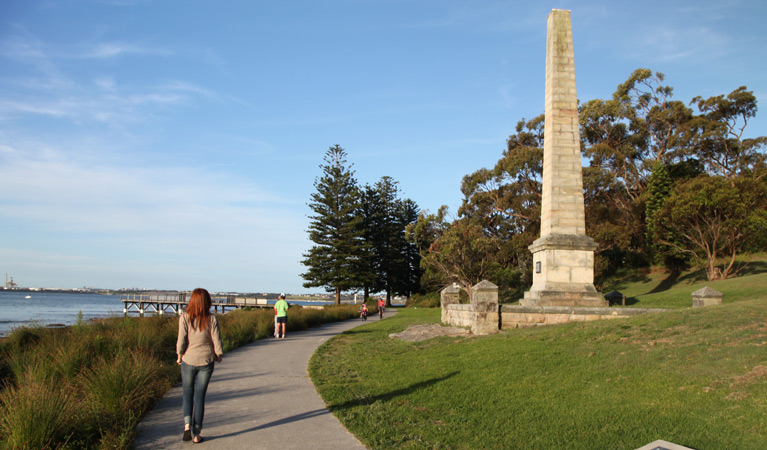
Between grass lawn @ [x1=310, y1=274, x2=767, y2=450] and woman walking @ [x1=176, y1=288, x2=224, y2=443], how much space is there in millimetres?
1661

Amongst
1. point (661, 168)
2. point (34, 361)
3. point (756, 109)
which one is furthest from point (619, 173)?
point (34, 361)

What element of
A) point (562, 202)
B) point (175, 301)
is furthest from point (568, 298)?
point (175, 301)

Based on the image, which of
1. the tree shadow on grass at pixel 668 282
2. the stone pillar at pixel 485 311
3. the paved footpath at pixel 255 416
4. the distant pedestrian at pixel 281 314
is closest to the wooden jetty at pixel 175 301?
the tree shadow on grass at pixel 668 282

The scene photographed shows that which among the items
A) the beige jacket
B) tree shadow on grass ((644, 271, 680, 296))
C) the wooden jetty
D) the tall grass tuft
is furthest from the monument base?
the wooden jetty

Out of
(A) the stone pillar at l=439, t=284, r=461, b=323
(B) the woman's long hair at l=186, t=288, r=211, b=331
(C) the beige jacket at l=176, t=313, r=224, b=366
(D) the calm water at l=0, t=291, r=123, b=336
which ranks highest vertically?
(B) the woman's long hair at l=186, t=288, r=211, b=331

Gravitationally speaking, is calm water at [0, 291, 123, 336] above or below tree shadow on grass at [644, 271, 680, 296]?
below

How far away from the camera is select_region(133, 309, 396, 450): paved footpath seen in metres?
5.36

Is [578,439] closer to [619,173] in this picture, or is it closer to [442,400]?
[442,400]

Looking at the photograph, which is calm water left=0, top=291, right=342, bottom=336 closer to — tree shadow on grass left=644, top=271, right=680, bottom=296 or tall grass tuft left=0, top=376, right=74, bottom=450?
tall grass tuft left=0, top=376, right=74, bottom=450

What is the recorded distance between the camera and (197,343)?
566 centimetres

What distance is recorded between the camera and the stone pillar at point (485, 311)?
13.2 metres

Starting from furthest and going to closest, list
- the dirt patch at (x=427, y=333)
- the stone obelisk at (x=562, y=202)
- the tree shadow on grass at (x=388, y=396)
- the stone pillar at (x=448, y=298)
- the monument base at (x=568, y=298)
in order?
the stone pillar at (x=448, y=298) < the stone obelisk at (x=562, y=202) < the dirt patch at (x=427, y=333) < the monument base at (x=568, y=298) < the tree shadow on grass at (x=388, y=396)

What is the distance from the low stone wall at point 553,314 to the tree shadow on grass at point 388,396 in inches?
195

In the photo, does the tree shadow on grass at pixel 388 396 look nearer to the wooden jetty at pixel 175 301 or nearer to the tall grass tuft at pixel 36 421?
the tall grass tuft at pixel 36 421
